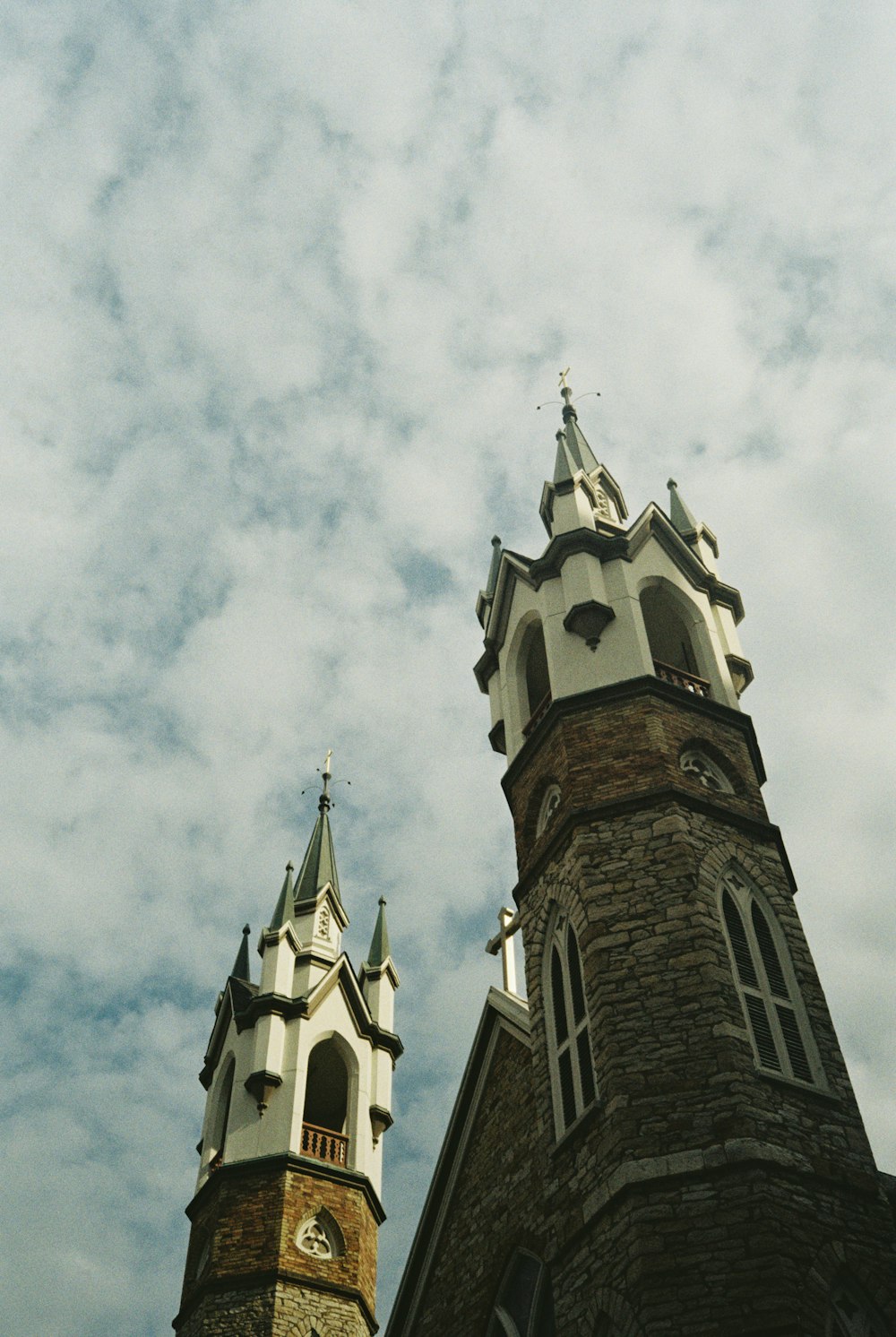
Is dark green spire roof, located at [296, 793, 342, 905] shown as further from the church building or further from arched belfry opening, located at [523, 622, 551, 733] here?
arched belfry opening, located at [523, 622, 551, 733]

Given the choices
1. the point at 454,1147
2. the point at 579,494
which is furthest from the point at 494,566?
the point at 454,1147

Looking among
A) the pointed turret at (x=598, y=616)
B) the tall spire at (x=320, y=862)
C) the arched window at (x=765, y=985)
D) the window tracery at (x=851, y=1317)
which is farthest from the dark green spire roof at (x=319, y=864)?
the window tracery at (x=851, y=1317)

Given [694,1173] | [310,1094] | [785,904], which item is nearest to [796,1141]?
[694,1173]

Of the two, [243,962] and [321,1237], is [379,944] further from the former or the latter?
[321,1237]

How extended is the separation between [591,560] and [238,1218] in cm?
1321

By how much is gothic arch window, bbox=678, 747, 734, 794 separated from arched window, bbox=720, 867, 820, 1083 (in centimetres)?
184

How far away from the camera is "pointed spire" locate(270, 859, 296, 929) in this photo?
30719 millimetres

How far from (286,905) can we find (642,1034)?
742 inches

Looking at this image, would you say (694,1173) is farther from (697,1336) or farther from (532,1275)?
(532,1275)

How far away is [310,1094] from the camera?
94.6ft

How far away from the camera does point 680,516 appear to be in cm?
2377

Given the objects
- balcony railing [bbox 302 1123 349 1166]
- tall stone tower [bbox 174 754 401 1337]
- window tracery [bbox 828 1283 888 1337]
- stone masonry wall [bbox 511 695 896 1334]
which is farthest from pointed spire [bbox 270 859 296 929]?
window tracery [bbox 828 1283 888 1337]

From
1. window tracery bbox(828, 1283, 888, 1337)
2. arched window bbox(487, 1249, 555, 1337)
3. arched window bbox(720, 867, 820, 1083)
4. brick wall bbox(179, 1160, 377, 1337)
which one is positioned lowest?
window tracery bbox(828, 1283, 888, 1337)

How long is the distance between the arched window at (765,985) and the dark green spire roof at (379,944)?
677 inches
